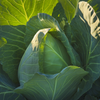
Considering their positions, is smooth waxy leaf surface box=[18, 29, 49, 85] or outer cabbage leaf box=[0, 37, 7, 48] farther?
outer cabbage leaf box=[0, 37, 7, 48]

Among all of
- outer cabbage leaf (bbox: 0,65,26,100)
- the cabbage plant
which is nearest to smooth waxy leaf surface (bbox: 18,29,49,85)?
the cabbage plant

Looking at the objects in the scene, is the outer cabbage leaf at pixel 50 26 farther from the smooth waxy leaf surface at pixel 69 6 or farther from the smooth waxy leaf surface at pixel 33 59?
the smooth waxy leaf surface at pixel 69 6

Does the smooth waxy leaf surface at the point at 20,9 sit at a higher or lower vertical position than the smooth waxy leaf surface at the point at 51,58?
higher

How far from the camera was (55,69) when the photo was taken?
1.08 m

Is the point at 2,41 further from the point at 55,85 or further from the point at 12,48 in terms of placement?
the point at 55,85

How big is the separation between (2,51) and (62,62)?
0.56 m

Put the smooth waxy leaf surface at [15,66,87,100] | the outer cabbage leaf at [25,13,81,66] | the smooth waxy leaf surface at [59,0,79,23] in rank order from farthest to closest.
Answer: the smooth waxy leaf surface at [59,0,79,23] → the outer cabbage leaf at [25,13,81,66] → the smooth waxy leaf surface at [15,66,87,100]

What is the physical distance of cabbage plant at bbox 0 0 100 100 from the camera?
1.00 meters

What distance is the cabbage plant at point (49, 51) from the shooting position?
100 centimetres

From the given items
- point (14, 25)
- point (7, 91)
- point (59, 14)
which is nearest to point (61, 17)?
point (59, 14)

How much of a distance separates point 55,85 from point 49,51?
9.9 inches

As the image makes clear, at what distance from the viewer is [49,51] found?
1.07 metres

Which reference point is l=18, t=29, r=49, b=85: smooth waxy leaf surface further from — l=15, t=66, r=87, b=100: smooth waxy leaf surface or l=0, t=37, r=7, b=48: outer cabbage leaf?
l=0, t=37, r=7, b=48: outer cabbage leaf

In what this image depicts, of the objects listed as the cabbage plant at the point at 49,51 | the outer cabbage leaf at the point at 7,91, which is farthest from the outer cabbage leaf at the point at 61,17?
the outer cabbage leaf at the point at 7,91
